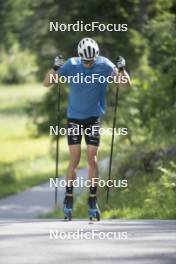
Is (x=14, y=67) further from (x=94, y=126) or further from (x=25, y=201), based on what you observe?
(x=94, y=126)

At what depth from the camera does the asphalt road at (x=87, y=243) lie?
919 cm

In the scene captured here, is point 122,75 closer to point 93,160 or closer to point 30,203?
point 93,160

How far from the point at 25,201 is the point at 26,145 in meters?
31.3

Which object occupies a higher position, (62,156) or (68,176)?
(62,156)

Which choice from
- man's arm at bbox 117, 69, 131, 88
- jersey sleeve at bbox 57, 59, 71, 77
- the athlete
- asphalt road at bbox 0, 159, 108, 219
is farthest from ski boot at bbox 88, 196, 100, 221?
asphalt road at bbox 0, 159, 108, 219

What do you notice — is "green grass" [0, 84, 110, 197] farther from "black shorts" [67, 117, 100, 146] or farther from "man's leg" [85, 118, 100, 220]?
"black shorts" [67, 117, 100, 146]

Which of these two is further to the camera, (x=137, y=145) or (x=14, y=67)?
(x=14, y=67)

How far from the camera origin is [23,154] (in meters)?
55.2

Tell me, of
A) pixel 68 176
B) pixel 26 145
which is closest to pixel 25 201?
pixel 68 176

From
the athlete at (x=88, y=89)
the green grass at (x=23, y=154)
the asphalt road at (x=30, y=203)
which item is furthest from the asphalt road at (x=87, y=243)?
the green grass at (x=23, y=154)

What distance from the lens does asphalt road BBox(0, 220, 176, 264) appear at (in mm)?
9188

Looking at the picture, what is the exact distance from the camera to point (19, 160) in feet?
164

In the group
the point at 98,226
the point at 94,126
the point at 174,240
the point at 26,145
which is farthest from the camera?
the point at 26,145

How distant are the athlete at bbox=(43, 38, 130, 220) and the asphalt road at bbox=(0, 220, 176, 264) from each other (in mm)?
1152
